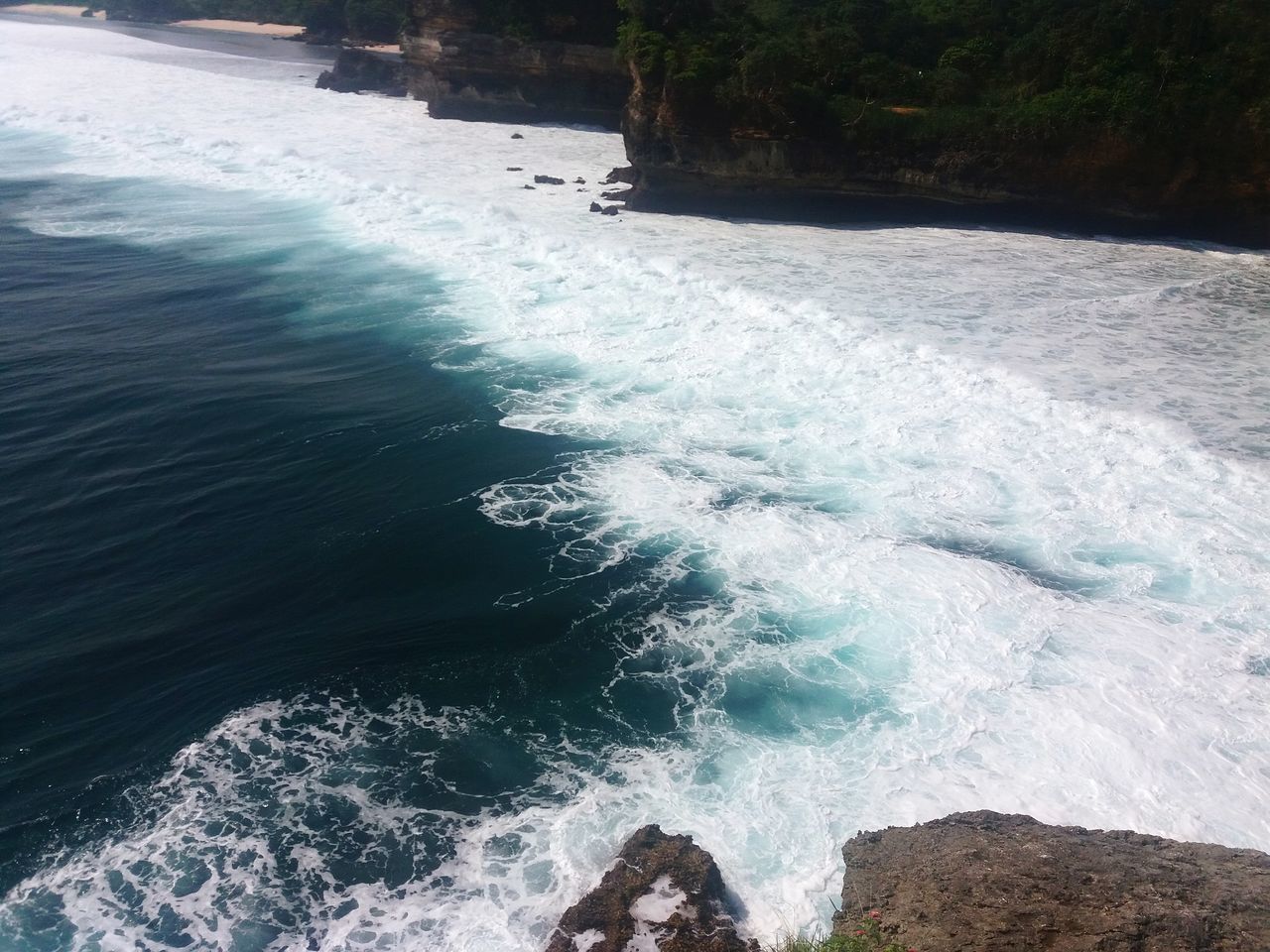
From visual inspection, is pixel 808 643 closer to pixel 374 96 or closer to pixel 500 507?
pixel 500 507

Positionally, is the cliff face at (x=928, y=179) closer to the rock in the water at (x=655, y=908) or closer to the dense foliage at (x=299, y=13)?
the rock in the water at (x=655, y=908)

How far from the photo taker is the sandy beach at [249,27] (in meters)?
74.1

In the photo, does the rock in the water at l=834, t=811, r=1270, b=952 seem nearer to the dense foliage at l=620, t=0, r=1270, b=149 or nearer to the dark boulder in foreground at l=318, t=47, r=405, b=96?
the dense foliage at l=620, t=0, r=1270, b=149

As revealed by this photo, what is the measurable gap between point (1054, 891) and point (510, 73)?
1679 inches

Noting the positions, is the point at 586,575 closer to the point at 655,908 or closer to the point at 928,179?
the point at 655,908

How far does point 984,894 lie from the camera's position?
7.08 metres

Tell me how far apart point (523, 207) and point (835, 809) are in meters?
23.3

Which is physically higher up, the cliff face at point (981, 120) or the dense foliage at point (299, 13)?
the dense foliage at point (299, 13)

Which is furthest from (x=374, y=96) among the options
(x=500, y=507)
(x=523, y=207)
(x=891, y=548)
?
(x=891, y=548)

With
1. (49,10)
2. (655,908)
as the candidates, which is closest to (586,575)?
(655,908)

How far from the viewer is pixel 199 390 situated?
17828 mm

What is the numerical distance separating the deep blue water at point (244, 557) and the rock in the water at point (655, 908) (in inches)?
67.5

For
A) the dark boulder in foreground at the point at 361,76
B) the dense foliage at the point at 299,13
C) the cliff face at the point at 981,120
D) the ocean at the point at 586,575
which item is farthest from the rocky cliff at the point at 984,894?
the dense foliage at the point at 299,13

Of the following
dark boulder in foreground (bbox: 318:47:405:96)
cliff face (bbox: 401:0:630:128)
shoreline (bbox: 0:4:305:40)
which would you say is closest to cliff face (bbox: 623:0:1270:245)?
cliff face (bbox: 401:0:630:128)
